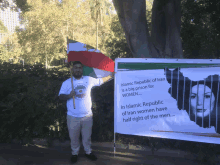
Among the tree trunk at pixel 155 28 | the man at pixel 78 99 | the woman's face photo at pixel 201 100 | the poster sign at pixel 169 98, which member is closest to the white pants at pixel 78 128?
the man at pixel 78 99

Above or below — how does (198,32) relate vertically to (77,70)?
above

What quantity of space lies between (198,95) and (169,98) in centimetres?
49

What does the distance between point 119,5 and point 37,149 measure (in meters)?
4.31

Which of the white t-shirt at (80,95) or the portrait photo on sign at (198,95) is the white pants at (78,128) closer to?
the white t-shirt at (80,95)

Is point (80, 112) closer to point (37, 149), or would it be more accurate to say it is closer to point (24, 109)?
point (37, 149)

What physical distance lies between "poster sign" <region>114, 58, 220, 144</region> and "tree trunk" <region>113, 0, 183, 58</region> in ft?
6.38

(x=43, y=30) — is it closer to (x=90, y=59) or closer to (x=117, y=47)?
(x=117, y=47)

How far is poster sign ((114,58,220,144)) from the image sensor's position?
3.61 m

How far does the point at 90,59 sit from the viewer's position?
396 centimetres

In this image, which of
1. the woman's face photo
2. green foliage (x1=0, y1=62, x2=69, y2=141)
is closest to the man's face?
green foliage (x1=0, y1=62, x2=69, y2=141)

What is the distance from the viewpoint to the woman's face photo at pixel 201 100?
3.61 meters

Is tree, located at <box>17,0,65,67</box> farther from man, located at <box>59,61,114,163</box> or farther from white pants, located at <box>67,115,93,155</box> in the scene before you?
white pants, located at <box>67,115,93,155</box>

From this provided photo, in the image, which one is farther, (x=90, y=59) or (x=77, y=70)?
(x=90, y=59)

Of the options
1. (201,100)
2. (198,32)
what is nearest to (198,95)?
(201,100)
